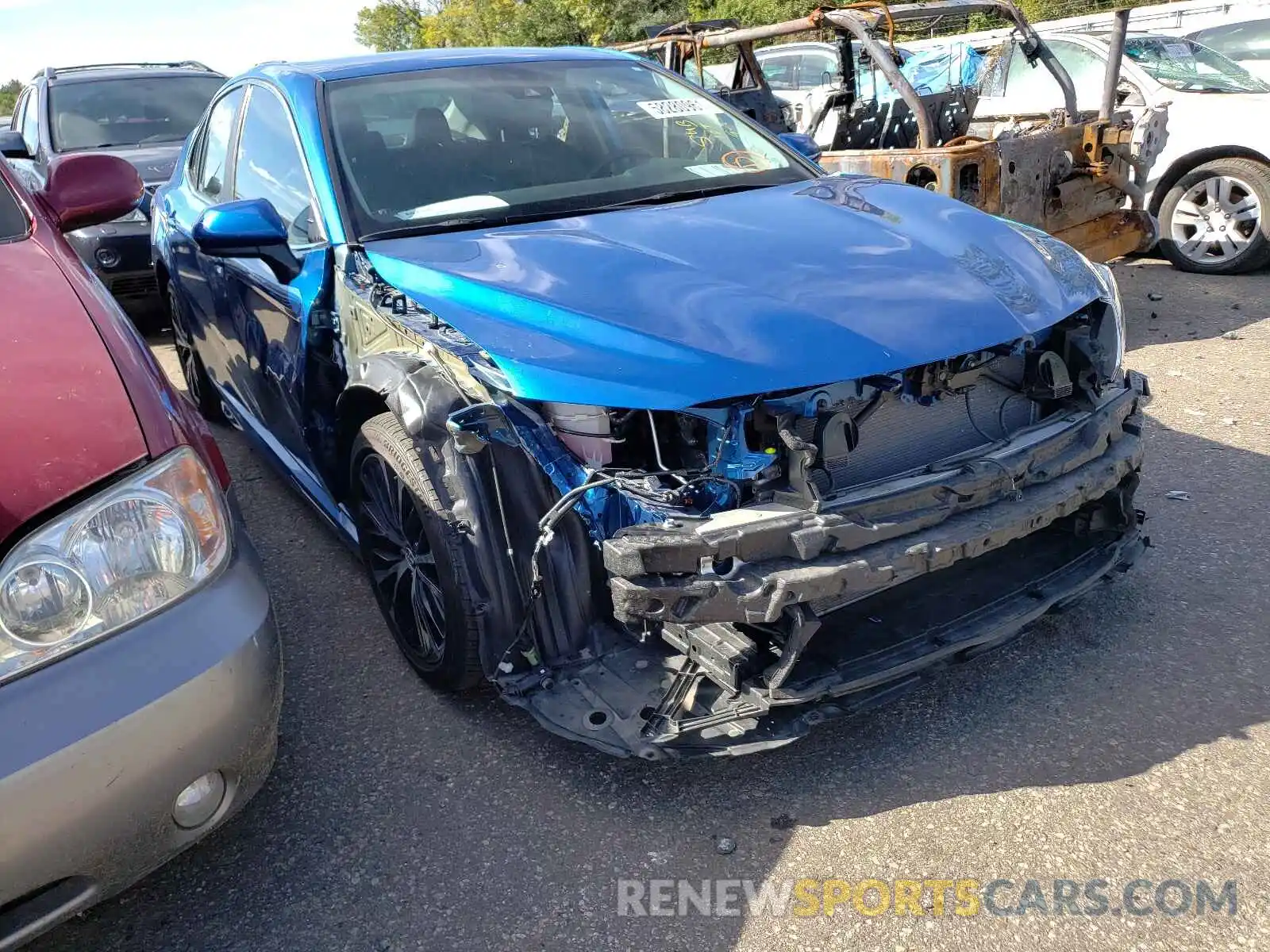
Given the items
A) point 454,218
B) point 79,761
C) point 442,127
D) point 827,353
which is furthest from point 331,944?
point 442,127

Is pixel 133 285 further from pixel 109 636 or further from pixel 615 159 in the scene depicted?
pixel 109 636

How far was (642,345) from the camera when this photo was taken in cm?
222

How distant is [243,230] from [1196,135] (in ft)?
21.8

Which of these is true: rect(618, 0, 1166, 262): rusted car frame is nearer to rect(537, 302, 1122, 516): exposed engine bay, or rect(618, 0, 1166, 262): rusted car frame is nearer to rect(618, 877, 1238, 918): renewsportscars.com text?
rect(537, 302, 1122, 516): exposed engine bay

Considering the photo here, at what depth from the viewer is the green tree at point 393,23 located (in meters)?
56.2

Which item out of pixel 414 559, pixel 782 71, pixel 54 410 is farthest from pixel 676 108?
pixel 782 71

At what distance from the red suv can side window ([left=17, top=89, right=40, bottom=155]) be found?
6.76 metres

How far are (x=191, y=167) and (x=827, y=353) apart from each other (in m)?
3.52

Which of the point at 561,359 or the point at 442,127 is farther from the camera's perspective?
the point at 442,127

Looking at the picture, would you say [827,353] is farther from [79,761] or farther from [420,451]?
[79,761]

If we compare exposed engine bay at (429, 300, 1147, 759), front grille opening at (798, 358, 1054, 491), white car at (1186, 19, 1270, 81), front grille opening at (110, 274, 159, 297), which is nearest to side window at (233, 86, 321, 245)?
exposed engine bay at (429, 300, 1147, 759)

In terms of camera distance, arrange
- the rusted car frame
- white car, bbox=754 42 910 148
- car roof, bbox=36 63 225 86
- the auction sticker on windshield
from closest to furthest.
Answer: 1. the auction sticker on windshield
2. the rusted car frame
3. car roof, bbox=36 63 225 86
4. white car, bbox=754 42 910 148

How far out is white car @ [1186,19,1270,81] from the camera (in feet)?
25.7

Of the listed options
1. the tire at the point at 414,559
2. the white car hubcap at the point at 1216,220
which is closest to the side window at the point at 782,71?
the white car hubcap at the point at 1216,220
